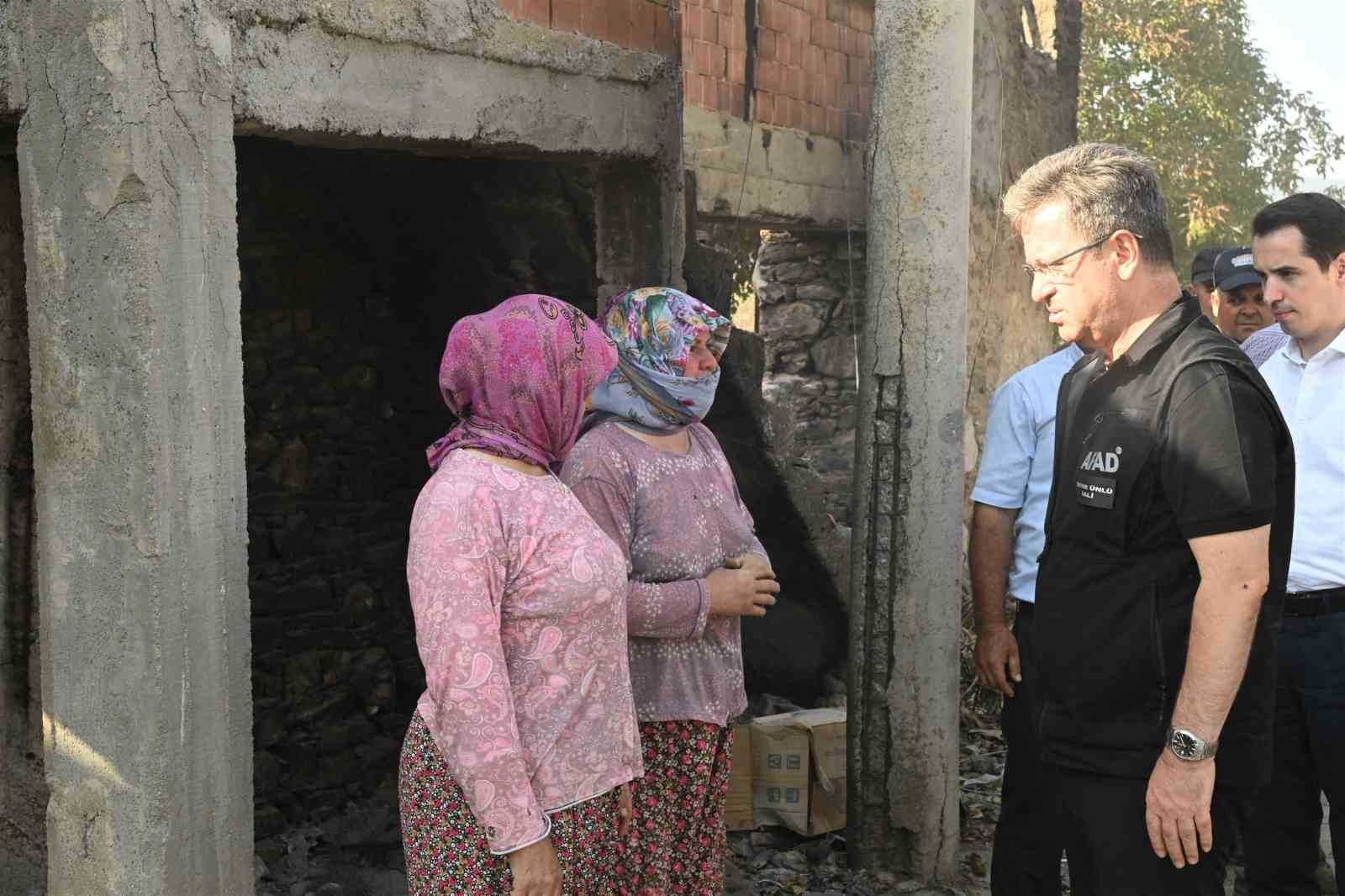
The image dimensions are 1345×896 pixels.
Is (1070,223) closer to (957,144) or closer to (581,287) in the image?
(957,144)

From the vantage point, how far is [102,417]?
2.78m

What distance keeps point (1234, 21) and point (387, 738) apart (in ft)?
56.8

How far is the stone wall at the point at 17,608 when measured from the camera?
323 centimetres

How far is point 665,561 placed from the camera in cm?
314

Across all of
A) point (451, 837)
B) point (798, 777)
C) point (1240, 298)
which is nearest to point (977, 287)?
point (1240, 298)

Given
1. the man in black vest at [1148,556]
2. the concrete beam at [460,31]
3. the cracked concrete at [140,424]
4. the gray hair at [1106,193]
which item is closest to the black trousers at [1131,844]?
the man in black vest at [1148,556]

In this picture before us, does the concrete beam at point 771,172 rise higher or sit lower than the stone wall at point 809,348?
higher

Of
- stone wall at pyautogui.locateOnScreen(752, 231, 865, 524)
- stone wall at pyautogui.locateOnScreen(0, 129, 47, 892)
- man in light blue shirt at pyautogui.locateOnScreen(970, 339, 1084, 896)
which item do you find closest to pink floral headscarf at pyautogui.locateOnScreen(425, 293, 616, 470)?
stone wall at pyautogui.locateOnScreen(0, 129, 47, 892)

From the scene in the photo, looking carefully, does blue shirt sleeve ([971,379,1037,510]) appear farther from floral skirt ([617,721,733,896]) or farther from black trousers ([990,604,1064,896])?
floral skirt ([617,721,733,896])

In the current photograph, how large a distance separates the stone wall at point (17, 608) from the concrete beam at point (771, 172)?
232cm

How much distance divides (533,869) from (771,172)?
355 cm

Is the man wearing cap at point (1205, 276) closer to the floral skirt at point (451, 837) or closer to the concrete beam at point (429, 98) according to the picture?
the concrete beam at point (429, 98)

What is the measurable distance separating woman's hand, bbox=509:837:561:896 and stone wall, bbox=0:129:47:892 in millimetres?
1676

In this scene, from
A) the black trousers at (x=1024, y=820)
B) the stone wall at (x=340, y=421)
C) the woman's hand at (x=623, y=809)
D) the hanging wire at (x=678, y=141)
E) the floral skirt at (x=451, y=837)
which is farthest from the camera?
the stone wall at (x=340, y=421)
